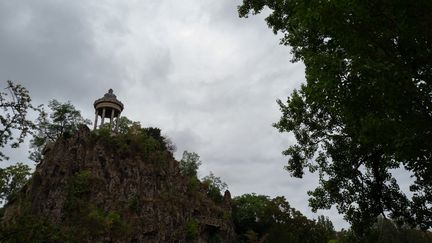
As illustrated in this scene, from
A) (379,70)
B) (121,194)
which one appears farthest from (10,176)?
(121,194)

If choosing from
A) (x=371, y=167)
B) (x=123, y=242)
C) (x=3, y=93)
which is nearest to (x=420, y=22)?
(x=371, y=167)

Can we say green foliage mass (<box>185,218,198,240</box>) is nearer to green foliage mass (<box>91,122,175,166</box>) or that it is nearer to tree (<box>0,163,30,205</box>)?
green foliage mass (<box>91,122,175,166</box>)

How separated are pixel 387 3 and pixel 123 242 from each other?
36.0 meters

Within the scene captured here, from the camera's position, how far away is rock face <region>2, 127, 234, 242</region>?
122 ft

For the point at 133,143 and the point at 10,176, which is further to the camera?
the point at 133,143

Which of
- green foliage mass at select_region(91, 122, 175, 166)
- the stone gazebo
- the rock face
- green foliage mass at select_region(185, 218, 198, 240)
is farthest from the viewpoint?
the stone gazebo

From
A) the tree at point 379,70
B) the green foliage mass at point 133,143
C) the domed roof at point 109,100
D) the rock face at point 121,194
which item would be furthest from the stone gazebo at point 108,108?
the tree at point 379,70

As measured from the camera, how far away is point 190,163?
61875 millimetres

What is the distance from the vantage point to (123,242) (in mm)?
37875

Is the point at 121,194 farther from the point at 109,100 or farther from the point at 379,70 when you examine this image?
the point at 379,70

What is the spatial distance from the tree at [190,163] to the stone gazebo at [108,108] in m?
14.2

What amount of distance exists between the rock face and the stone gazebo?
20.2ft

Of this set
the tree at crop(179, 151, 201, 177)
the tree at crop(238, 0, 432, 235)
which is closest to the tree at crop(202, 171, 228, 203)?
the tree at crop(179, 151, 201, 177)

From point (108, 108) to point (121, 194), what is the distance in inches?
590
